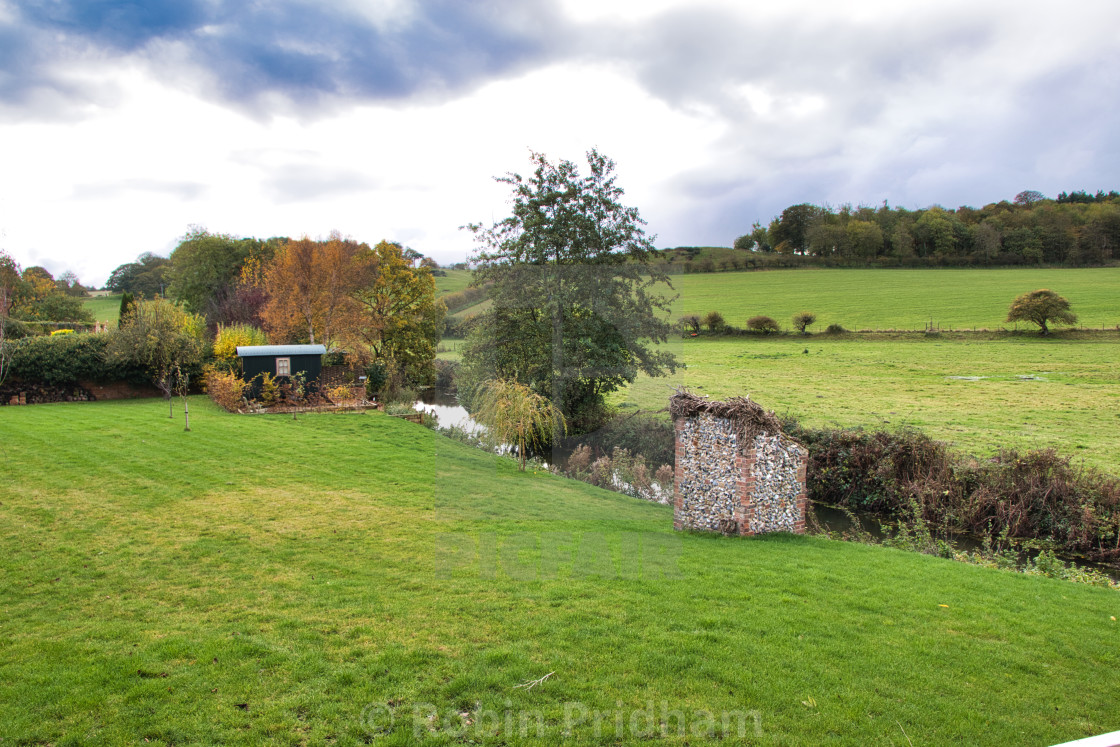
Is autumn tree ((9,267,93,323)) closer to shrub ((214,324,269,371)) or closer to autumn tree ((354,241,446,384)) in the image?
shrub ((214,324,269,371))

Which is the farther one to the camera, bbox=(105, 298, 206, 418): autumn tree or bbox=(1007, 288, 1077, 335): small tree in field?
bbox=(1007, 288, 1077, 335): small tree in field

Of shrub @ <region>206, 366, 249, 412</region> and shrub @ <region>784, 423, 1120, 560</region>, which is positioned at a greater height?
shrub @ <region>206, 366, 249, 412</region>

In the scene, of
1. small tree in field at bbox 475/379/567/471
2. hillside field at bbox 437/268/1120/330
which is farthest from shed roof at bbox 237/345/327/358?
small tree in field at bbox 475/379/567/471

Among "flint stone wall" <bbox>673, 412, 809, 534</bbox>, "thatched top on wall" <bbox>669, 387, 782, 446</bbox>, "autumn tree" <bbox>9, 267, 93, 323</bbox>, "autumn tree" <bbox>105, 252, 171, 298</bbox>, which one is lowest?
Answer: "flint stone wall" <bbox>673, 412, 809, 534</bbox>

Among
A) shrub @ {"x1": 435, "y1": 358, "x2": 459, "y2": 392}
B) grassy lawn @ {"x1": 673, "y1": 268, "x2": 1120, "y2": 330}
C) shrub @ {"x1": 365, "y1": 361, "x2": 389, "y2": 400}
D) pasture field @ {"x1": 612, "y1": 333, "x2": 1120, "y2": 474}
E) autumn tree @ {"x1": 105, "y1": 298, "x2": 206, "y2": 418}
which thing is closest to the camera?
pasture field @ {"x1": 612, "y1": 333, "x2": 1120, "y2": 474}

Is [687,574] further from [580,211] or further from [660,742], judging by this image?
[580,211]

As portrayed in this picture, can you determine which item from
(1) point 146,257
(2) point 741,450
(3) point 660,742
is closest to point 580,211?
(2) point 741,450

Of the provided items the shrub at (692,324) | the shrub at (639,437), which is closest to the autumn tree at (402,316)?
the shrub at (639,437)

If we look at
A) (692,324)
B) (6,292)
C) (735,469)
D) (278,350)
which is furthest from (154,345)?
(692,324)

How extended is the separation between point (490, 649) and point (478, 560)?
2.58 meters

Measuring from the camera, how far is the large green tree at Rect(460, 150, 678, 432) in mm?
18500

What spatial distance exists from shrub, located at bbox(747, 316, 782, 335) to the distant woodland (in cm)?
1193

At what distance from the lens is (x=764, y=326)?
132 feet

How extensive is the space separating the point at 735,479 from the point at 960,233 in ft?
215
